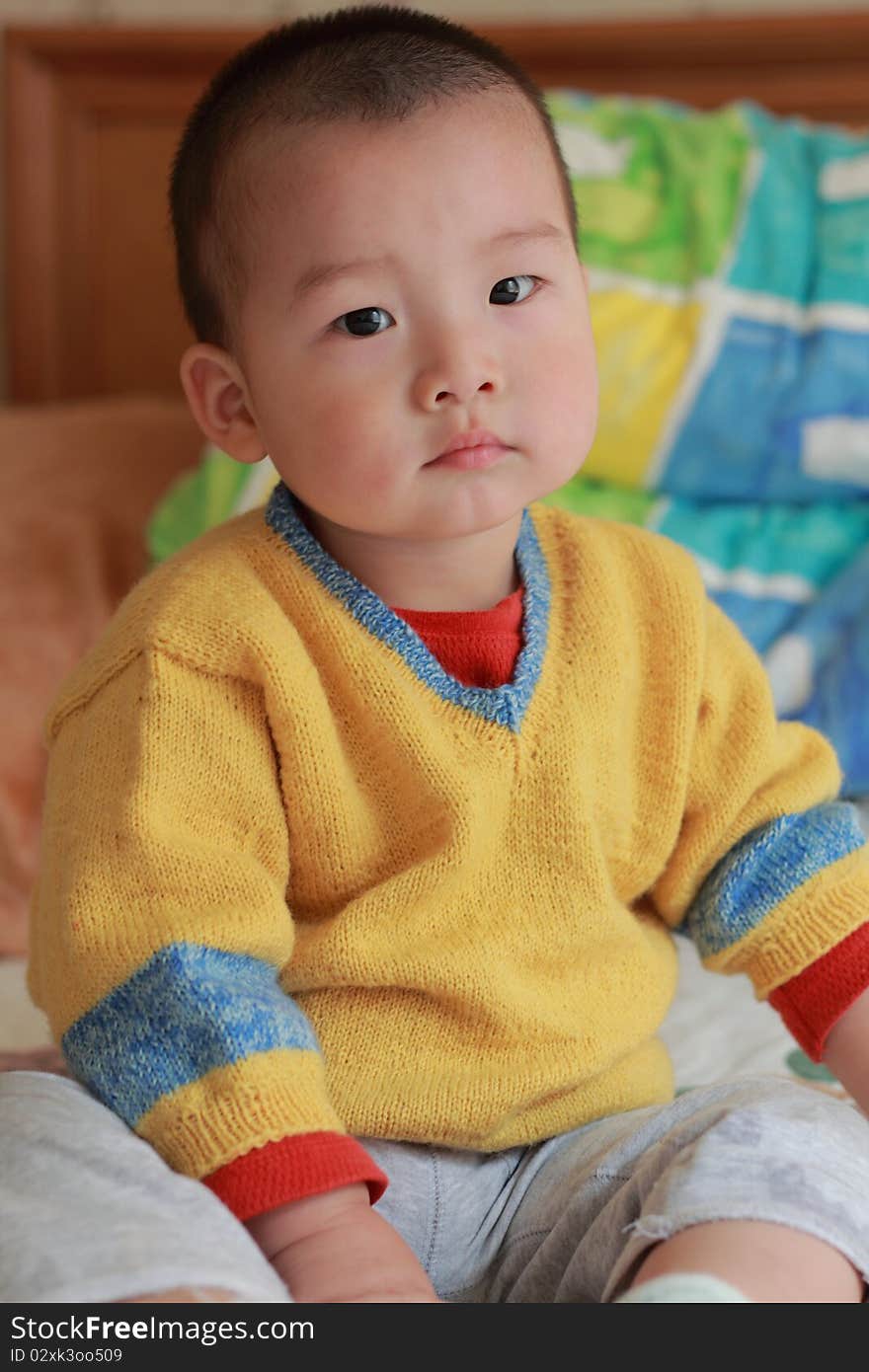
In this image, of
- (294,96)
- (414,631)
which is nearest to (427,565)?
(414,631)

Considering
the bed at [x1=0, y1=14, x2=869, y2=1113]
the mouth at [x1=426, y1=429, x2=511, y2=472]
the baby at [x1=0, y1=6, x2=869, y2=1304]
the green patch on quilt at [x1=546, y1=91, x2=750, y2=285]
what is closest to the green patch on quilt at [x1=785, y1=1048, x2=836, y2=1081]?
the bed at [x1=0, y1=14, x2=869, y2=1113]

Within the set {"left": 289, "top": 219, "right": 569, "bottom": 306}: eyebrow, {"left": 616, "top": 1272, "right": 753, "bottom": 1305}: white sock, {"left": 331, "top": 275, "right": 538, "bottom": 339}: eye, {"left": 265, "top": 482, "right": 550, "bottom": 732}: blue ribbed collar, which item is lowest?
{"left": 616, "top": 1272, "right": 753, "bottom": 1305}: white sock

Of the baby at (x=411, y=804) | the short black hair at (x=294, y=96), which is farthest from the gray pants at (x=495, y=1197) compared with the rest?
the short black hair at (x=294, y=96)

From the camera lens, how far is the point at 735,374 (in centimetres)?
159

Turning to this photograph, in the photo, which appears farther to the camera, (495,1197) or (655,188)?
(655,188)

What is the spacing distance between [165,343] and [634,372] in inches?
38.4

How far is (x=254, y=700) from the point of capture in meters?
0.86

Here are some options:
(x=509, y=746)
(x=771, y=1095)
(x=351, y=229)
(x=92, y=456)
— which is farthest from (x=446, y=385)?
(x=92, y=456)

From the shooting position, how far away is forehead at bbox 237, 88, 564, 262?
823 mm

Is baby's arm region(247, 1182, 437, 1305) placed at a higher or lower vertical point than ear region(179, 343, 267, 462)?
lower

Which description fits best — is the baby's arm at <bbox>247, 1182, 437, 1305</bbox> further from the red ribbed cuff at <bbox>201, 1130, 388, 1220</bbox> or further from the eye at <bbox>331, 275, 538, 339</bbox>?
the eye at <bbox>331, 275, 538, 339</bbox>

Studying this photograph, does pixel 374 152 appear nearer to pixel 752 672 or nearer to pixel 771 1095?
pixel 752 672

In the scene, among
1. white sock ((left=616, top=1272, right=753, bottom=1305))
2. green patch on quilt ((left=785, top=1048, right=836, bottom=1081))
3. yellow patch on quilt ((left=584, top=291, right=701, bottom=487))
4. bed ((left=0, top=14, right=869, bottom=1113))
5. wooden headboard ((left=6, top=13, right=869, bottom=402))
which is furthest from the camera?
wooden headboard ((left=6, top=13, right=869, bottom=402))

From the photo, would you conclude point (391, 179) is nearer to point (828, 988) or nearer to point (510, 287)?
point (510, 287)
